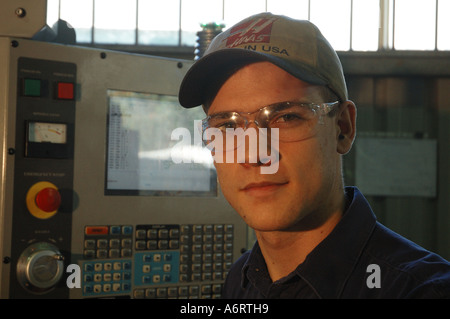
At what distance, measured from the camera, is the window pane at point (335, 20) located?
288cm

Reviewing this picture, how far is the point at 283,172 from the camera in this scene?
1018mm

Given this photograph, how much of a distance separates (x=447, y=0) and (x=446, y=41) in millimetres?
229

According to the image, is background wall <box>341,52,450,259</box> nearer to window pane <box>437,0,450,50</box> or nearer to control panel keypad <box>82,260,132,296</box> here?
window pane <box>437,0,450,50</box>

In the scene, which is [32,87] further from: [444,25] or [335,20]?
[444,25]

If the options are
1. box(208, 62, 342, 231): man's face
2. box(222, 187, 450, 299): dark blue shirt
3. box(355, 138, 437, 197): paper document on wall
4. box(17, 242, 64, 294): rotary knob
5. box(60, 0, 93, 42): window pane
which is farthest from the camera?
box(355, 138, 437, 197): paper document on wall

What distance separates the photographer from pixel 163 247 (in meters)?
1.57

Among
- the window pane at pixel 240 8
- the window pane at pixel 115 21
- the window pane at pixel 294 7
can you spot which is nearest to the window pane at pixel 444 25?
the window pane at pixel 294 7

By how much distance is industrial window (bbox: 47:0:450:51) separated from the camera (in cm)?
276

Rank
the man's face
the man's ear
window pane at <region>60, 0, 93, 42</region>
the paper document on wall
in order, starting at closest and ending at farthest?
1. the man's face
2. the man's ear
3. window pane at <region>60, 0, 93, 42</region>
4. the paper document on wall

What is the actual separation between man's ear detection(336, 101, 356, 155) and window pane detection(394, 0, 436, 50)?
1.97 m

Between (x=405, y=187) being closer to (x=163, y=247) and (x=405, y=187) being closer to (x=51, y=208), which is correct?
(x=163, y=247)

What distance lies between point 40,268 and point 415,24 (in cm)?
249

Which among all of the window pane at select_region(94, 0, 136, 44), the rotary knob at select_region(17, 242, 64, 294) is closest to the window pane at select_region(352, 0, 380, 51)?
the window pane at select_region(94, 0, 136, 44)

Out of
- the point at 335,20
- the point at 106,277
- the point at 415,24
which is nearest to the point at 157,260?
the point at 106,277
